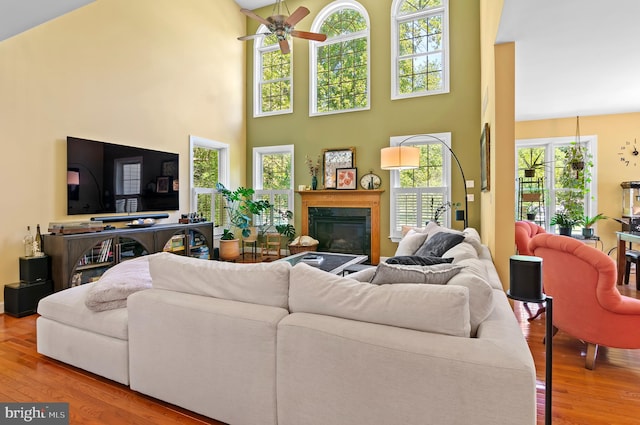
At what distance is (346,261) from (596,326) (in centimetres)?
233

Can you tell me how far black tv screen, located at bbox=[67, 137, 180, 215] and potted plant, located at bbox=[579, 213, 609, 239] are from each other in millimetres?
7011

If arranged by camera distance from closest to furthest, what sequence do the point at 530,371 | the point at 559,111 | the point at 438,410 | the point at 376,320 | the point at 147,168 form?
the point at 530,371, the point at 438,410, the point at 376,320, the point at 147,168, the point at 559,111

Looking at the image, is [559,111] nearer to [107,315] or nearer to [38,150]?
[107,315]

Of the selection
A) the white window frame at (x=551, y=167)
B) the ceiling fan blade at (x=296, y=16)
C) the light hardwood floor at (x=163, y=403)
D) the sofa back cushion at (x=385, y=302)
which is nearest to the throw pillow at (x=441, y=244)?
Result: the light hardwood floor at (x=163, y=403)

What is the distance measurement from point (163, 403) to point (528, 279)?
6.95ft

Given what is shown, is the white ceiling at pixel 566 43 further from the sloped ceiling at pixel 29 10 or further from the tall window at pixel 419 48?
the tall window at pixel 419 48

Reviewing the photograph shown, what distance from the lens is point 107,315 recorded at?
86.1 inches

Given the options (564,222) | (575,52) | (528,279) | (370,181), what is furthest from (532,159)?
(528,279)

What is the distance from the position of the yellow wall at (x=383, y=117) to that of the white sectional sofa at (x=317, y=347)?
422 centimetres

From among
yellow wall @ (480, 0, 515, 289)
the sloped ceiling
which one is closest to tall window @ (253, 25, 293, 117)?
yellow wall @ (480, 0, 515, 289)

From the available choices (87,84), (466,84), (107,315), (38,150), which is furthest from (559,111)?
(38,150)

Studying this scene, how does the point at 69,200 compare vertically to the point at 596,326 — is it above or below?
above

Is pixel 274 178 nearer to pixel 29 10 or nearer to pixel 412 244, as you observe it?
pixel 412 244

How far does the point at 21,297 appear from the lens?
354 centimetres
